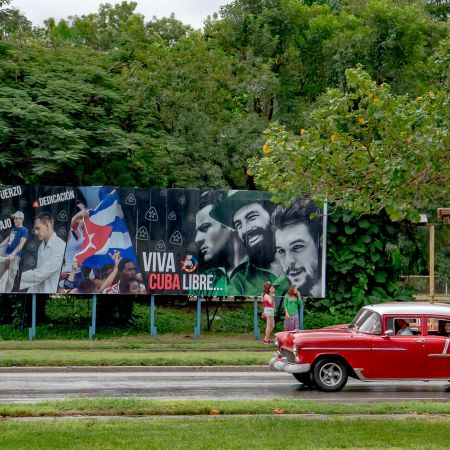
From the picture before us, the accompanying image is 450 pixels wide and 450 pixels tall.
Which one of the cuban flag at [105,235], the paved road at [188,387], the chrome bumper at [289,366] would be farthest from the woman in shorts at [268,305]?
the chrome bumper at [289,366]

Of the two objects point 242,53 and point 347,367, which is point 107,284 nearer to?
point 347,367

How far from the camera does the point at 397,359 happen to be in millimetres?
17844

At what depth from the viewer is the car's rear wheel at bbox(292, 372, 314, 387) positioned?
59.9ft

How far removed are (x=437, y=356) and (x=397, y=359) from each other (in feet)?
2.49

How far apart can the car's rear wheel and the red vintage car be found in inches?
2.3

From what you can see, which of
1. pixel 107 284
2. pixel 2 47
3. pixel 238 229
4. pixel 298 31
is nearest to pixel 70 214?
pixel 107 284

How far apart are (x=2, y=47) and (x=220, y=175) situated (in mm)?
8261

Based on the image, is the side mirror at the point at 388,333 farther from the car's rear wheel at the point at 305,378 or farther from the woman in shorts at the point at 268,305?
the woman in shorts at the point at 268,305

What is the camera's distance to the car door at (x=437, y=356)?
17.9 m

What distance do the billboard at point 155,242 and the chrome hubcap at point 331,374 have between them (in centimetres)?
1029

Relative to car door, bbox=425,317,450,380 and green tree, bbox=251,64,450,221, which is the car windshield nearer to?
car door, bbox=425,317,450,380

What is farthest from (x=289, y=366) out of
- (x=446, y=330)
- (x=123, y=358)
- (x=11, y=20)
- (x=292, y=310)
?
(x=11, y=20)

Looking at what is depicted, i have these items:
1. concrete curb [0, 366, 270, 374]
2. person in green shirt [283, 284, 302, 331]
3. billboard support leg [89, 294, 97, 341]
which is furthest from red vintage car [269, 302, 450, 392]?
billboard support leg [89, 294, 97, 341]

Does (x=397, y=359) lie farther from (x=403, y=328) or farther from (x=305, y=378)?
(x=305, y=378)
